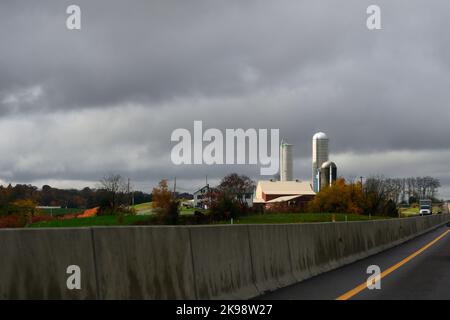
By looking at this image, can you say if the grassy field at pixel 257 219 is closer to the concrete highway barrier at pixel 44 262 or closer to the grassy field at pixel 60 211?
the grassy field at pixel 60 211

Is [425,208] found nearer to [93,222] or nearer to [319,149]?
[319,149]

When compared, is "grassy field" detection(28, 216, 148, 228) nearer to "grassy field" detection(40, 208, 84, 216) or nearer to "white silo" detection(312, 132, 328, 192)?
"grassy field" detection(40, 208, 84, 216)

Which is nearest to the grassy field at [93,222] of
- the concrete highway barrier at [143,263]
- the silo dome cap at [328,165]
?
the silo dome cap at [328,165]

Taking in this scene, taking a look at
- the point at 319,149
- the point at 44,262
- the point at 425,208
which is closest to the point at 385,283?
the point at 44,262

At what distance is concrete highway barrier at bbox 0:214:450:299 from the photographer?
749cm

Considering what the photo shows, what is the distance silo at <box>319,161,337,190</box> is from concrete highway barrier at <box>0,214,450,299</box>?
15959cm

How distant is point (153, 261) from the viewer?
9406mm

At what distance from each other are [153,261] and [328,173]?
6577 inches

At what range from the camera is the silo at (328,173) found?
17425cm

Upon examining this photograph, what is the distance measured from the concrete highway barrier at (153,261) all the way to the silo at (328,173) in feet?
524

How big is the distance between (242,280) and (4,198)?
13723 centimetres
